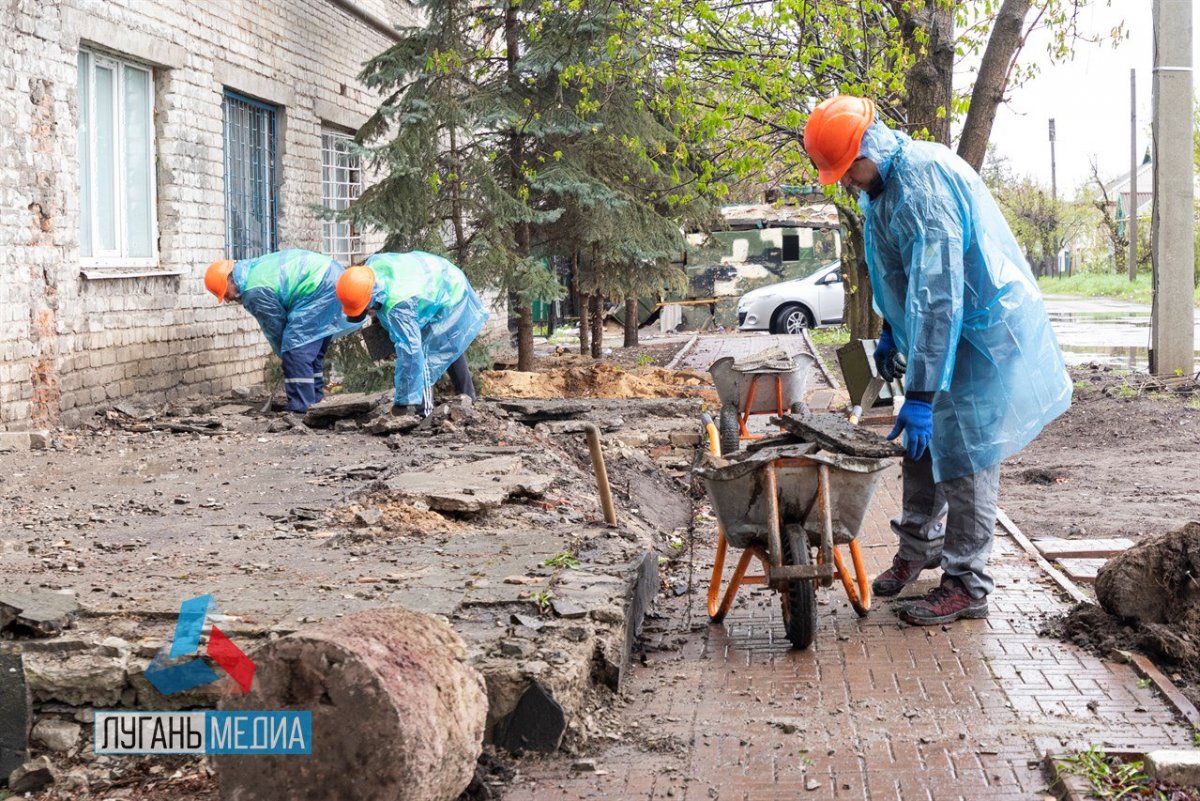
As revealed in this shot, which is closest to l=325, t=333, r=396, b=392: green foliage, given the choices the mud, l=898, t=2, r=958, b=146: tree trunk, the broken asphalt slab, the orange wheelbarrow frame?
the broken asphalt slab

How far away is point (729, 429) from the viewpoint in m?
9.66

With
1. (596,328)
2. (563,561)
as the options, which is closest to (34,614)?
(563,561)

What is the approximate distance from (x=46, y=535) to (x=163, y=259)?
6.49 metres

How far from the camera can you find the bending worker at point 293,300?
11805mm

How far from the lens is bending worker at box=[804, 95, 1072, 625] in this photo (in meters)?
5.71

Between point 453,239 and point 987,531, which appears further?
point 453,239

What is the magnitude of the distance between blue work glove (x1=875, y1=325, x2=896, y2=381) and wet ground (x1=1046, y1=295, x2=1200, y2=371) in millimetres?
11873

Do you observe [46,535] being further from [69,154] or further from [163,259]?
[163,259]

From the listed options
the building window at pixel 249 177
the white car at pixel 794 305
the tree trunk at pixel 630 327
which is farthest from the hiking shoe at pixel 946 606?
the white car at pixel 794 305

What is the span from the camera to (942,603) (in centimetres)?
591

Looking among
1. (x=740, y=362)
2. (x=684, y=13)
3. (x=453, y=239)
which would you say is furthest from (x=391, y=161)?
(x=740, y=362)

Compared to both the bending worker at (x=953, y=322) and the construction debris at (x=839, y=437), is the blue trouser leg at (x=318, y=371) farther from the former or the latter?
the bending worker at (x=953, y=322)

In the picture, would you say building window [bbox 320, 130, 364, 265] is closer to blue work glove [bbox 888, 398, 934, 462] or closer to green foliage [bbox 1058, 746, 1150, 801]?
blue work glove [bbox 888, 398, 934, 462]

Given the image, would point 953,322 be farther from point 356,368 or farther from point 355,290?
point 356,368
